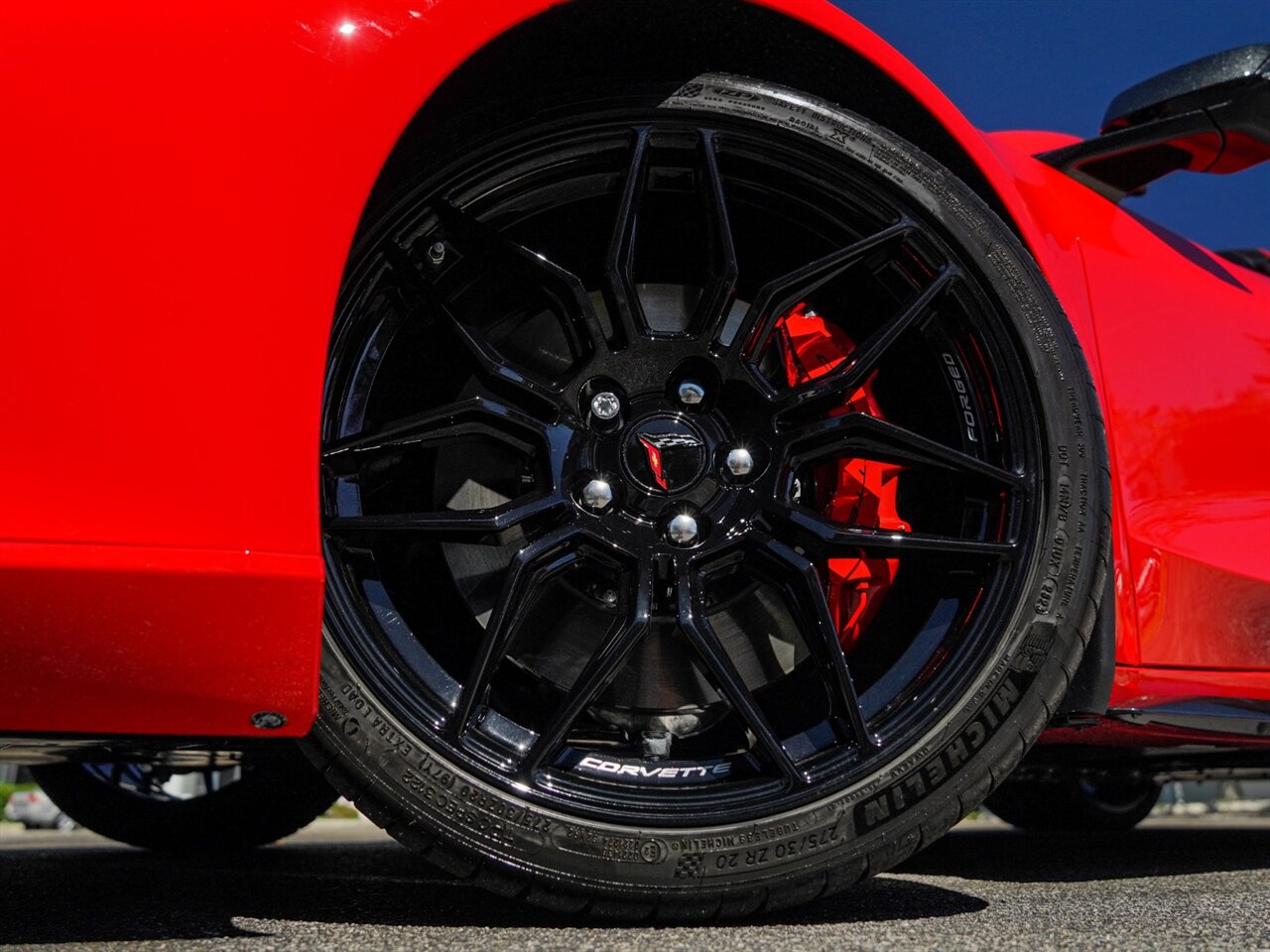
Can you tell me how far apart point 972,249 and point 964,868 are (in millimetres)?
1361

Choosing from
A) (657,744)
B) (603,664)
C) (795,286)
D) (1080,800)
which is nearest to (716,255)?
(795,286)

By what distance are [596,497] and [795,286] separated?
39cm

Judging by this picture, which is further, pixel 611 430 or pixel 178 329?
pixel 611 430

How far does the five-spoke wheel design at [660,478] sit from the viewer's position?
1501 mm

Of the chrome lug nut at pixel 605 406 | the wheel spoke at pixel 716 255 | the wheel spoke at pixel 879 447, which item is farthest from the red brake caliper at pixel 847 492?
the chrome lug nut at pixel 605 406

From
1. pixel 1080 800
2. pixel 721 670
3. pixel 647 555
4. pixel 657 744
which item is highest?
pixel 647 555

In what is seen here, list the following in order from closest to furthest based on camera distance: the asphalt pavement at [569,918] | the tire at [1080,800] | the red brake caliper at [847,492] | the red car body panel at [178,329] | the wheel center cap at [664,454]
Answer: the red car body panel at [178,329] < the asphalt pavement at [569,918] < the wheel center cap at [664,454] < the red brake caliper at [847,492] < the tire at [1080,800]

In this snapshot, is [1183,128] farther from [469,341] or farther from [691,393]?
[469,341]

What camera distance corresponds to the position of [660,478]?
1560 millimetres

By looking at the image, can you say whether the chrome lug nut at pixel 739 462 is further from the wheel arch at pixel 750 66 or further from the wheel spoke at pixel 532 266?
the wheel arch at pixel 750 66

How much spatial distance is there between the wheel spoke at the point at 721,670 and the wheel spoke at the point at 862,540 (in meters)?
0.15

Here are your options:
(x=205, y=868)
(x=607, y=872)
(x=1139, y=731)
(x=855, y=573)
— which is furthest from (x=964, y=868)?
(x=205, y=868)

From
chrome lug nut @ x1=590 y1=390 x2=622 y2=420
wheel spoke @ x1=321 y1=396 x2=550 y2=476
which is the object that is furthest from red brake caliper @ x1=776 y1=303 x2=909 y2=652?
wheel spoke @ x1=321 y1=396 x2=550 y2=476

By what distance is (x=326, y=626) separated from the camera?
1.40m
